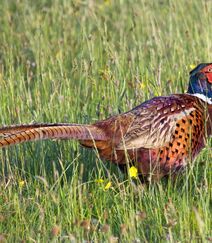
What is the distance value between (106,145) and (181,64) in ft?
6.11

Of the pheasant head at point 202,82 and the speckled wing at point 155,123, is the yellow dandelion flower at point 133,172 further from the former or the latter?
the pheasant head at point 202,82

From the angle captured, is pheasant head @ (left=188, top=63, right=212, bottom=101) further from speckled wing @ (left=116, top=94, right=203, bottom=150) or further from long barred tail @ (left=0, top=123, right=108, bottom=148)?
long barred tail @ (left=0, top=123, right=108, bottom=148)

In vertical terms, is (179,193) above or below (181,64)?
below

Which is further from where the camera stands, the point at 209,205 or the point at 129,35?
the point at 129,35

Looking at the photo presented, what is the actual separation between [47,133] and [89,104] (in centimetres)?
158

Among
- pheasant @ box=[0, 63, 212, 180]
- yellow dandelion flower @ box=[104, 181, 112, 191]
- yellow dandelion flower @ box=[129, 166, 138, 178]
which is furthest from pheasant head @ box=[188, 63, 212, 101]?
yellow dandelion flower @ box=[104, 181, 112, 191]

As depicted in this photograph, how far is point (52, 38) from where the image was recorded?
805cm

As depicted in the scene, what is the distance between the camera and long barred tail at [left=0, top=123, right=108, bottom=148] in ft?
15.7

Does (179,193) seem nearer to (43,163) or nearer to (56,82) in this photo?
(43,163)

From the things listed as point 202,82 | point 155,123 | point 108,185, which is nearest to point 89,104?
point 202,82

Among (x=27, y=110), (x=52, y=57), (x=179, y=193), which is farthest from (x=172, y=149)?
(x=52, y=57)

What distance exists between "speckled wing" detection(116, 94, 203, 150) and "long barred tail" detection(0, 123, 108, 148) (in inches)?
7.1

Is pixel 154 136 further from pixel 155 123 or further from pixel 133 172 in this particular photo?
pixel 133 172

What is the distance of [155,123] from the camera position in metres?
5.27
